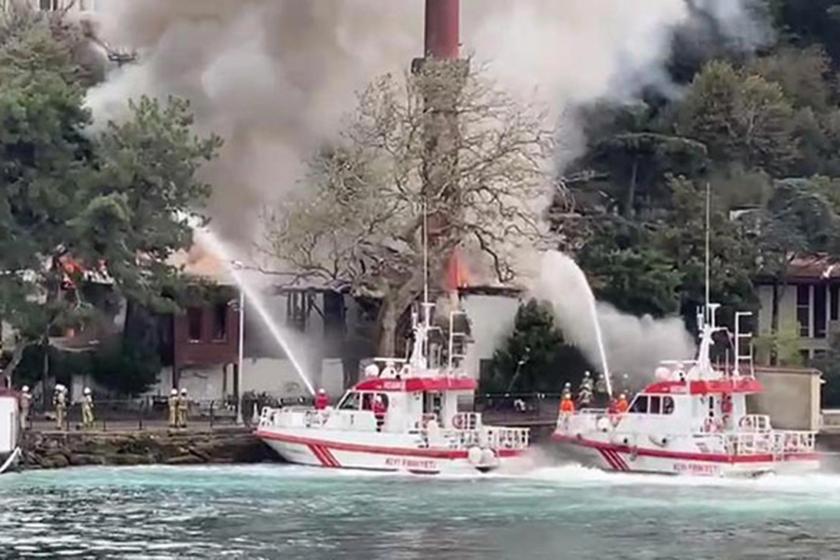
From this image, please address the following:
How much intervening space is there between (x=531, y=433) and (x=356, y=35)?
21.8 m

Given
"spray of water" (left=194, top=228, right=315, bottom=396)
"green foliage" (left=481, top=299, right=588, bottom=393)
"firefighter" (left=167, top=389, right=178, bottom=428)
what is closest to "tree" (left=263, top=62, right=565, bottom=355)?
"spray of water" (left=194, top=228, right=315, bottom=396)

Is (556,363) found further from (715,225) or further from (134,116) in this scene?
(134,116)

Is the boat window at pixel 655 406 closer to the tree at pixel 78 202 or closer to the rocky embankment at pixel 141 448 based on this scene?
the rocky embankment at pixel 141 448

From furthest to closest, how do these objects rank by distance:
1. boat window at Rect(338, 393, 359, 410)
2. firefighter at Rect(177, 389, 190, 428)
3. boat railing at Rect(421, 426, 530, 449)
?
1. firefighter at Rect(177, 389, 190, 428)
2. boat window at Rect(338, 393, 359, 410)
3. boat railing at Rect(421, 426, 530, 449)

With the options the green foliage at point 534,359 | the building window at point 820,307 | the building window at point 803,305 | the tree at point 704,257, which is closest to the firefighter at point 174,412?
the green foliage at point 534,359

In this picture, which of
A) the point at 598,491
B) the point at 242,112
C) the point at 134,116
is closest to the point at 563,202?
the point at 242,112

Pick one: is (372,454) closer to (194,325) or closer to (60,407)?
(60,407)

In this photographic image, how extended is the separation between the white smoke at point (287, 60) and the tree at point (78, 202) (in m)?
8.31

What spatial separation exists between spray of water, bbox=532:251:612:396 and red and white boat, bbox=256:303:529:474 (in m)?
15.8

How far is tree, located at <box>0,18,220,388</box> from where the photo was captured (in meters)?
72.1

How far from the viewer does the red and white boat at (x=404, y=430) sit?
65.9 meters

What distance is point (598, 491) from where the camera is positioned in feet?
204

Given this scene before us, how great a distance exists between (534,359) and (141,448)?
19838mm

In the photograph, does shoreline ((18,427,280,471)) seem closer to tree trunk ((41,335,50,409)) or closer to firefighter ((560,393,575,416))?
firefighter ((560,393,575,416))
